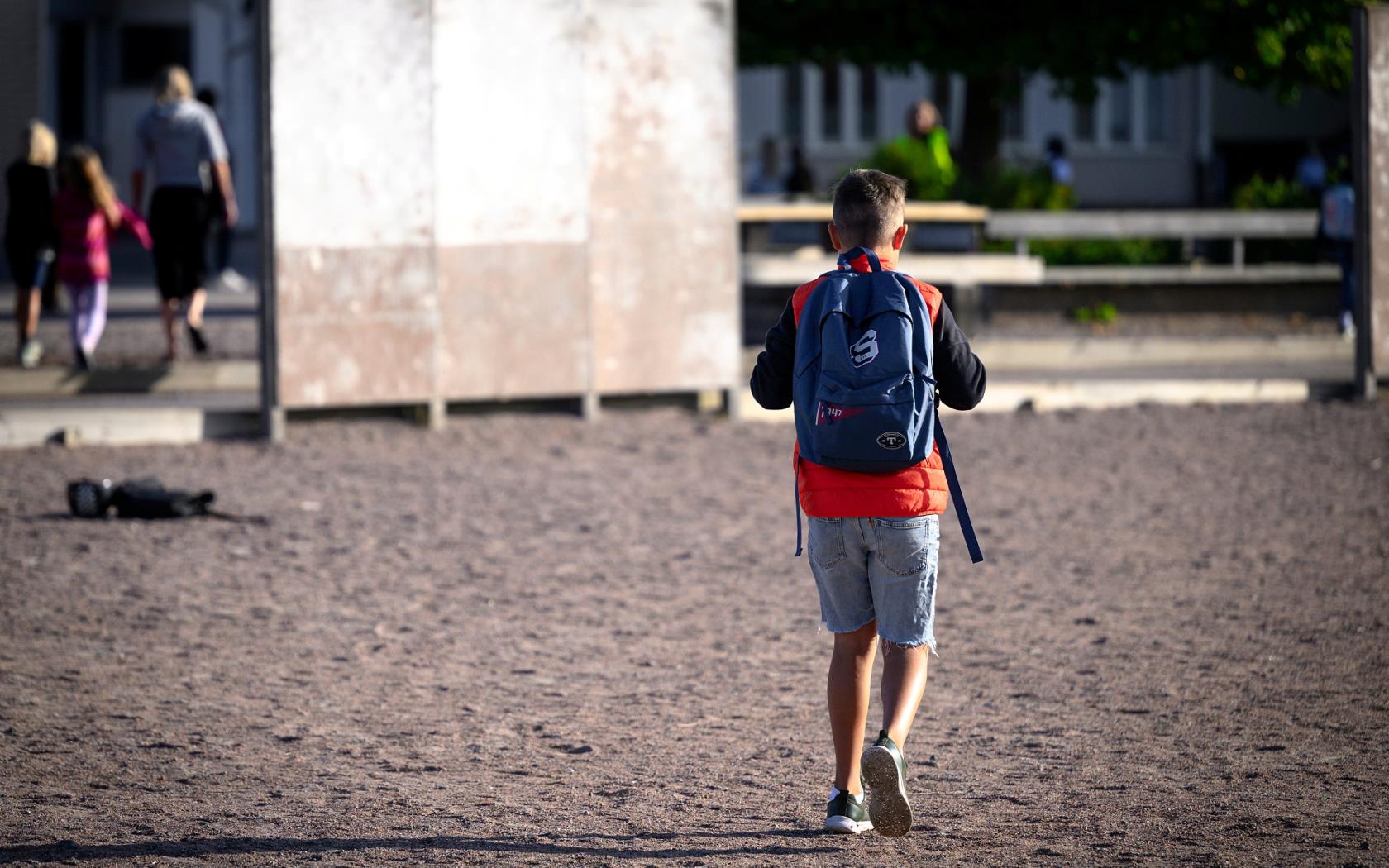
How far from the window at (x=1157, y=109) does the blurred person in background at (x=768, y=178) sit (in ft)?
36.1

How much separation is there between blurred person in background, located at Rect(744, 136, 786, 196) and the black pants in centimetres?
1644

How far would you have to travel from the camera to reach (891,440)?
4.08 metres

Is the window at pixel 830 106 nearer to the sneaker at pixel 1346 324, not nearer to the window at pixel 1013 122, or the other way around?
the window at pixel 1013 122

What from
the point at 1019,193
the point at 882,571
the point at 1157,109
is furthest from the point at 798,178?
the point at 882,571

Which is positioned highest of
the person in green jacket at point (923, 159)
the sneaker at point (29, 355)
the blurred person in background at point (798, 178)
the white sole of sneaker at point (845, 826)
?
the blurred person in background at point (798, 178)

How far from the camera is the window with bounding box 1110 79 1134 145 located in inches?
1503

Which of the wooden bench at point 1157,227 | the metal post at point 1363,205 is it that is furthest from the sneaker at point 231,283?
the metal post at point 1363,205

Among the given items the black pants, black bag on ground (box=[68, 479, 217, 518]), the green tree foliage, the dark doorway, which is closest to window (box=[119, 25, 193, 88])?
the dark doorway

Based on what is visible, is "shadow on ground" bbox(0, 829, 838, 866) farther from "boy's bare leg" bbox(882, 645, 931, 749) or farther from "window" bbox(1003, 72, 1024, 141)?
"window" bbox(1003, 72, 1024, 141)

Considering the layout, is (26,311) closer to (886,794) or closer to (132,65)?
(886,794)

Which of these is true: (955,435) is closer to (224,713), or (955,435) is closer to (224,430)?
(224,430)

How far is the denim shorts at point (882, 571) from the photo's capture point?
4.18 meters

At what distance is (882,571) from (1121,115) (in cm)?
Result: 3592

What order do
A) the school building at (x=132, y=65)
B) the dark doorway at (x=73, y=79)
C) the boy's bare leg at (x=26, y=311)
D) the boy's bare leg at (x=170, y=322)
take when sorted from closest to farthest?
the boy's bare leg at (x=170, y=322) → the boy's bare leg at (x=26, y=311) → the school building at (x=132, y=65) → the dark doorway at (x=73, y=79)
